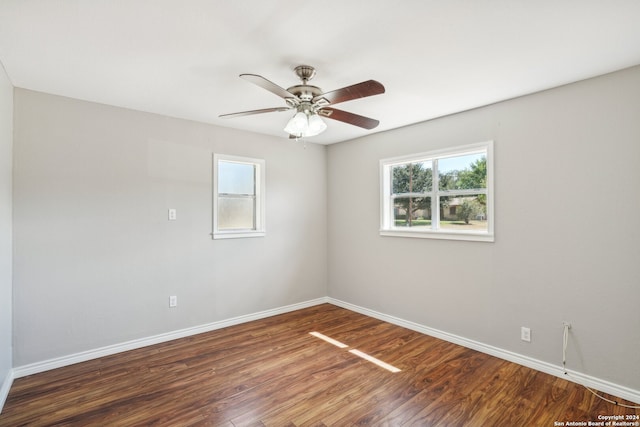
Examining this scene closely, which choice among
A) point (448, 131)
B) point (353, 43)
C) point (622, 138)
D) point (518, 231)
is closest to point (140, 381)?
point (353, 43)

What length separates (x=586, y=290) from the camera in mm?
2484

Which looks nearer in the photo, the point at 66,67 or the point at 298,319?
the point at 66,67

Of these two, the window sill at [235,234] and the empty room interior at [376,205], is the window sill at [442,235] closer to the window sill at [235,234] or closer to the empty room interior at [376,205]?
the empty room interior at [376,205]

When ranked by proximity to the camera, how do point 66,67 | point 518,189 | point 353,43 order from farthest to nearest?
point 518,189, point 66,67, point 353,43

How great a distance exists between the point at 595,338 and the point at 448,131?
222 cm

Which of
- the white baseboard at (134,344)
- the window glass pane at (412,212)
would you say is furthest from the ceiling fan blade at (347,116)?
the white baseboard at (134,344)

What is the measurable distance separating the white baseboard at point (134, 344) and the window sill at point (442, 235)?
1782mm

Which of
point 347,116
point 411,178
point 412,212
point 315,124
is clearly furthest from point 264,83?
point 412,212

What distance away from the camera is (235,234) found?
3.90 m

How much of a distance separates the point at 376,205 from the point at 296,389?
8.04 ft

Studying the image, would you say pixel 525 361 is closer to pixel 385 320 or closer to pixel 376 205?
pixel 385 320

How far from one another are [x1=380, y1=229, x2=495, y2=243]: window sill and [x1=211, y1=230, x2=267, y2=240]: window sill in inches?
64.0

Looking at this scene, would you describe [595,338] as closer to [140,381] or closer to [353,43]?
[353,43]

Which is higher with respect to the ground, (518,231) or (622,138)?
(622,138)
